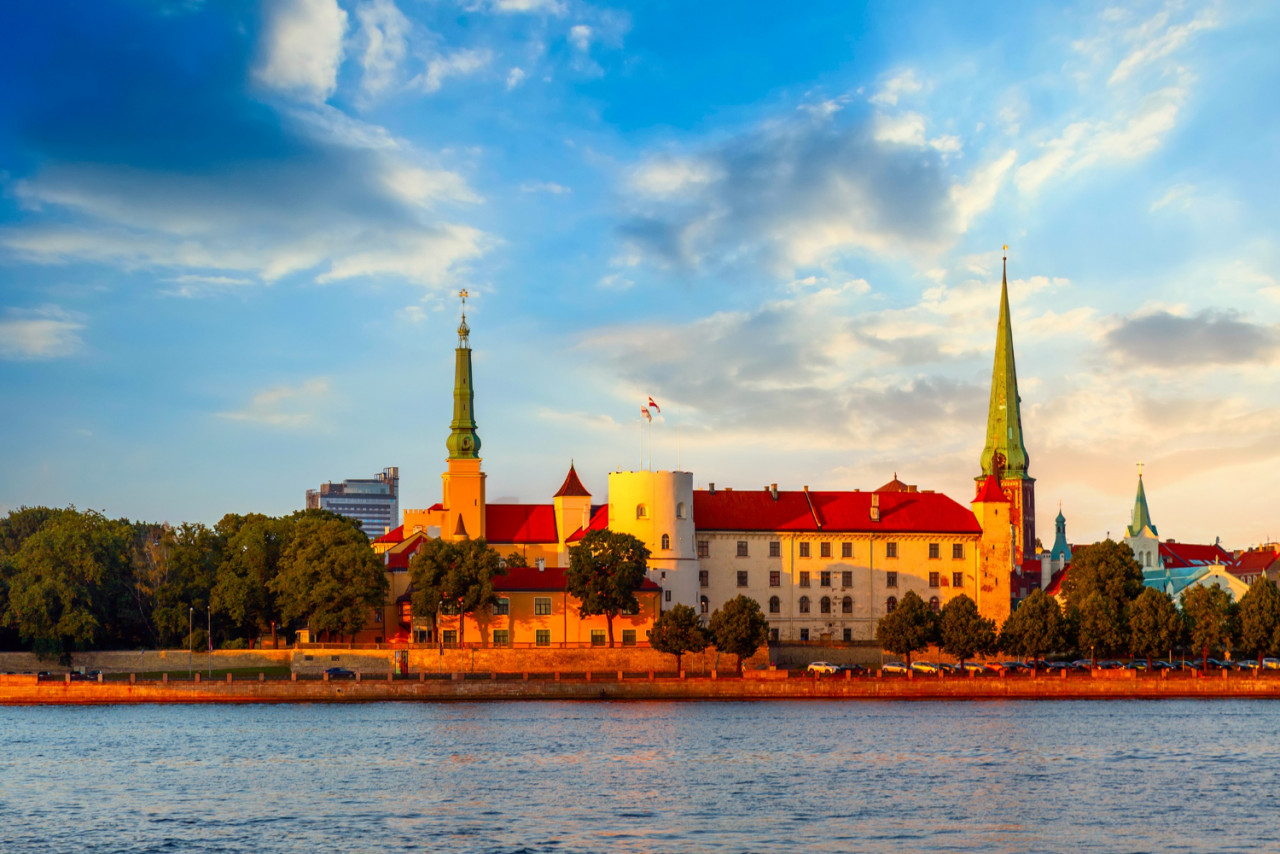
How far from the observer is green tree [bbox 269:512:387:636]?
9494cm

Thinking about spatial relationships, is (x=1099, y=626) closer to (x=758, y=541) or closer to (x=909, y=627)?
(x=909, y=627)

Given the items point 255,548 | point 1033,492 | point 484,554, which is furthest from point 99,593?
point 1033,492

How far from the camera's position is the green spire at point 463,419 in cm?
11625

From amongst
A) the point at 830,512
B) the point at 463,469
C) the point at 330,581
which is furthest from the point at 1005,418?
the point at 330,581

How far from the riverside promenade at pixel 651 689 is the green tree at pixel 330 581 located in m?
7.91

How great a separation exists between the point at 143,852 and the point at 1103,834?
26.5 metres

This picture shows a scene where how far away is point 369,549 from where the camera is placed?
3863 inches

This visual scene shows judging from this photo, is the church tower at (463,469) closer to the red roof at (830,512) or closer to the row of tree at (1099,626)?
the red roof at (830,512)

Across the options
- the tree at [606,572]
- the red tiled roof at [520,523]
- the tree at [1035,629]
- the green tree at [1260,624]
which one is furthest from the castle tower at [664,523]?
the green tree at [1260,624]

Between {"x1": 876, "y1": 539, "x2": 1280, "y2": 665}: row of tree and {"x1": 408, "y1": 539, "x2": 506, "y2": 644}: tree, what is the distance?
26529mm

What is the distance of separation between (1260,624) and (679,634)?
3727cm

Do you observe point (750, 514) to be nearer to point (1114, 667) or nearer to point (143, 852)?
point (1114, 667)

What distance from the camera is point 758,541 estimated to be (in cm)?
11119

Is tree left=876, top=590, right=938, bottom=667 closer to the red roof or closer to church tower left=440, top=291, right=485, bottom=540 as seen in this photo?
the red roof
